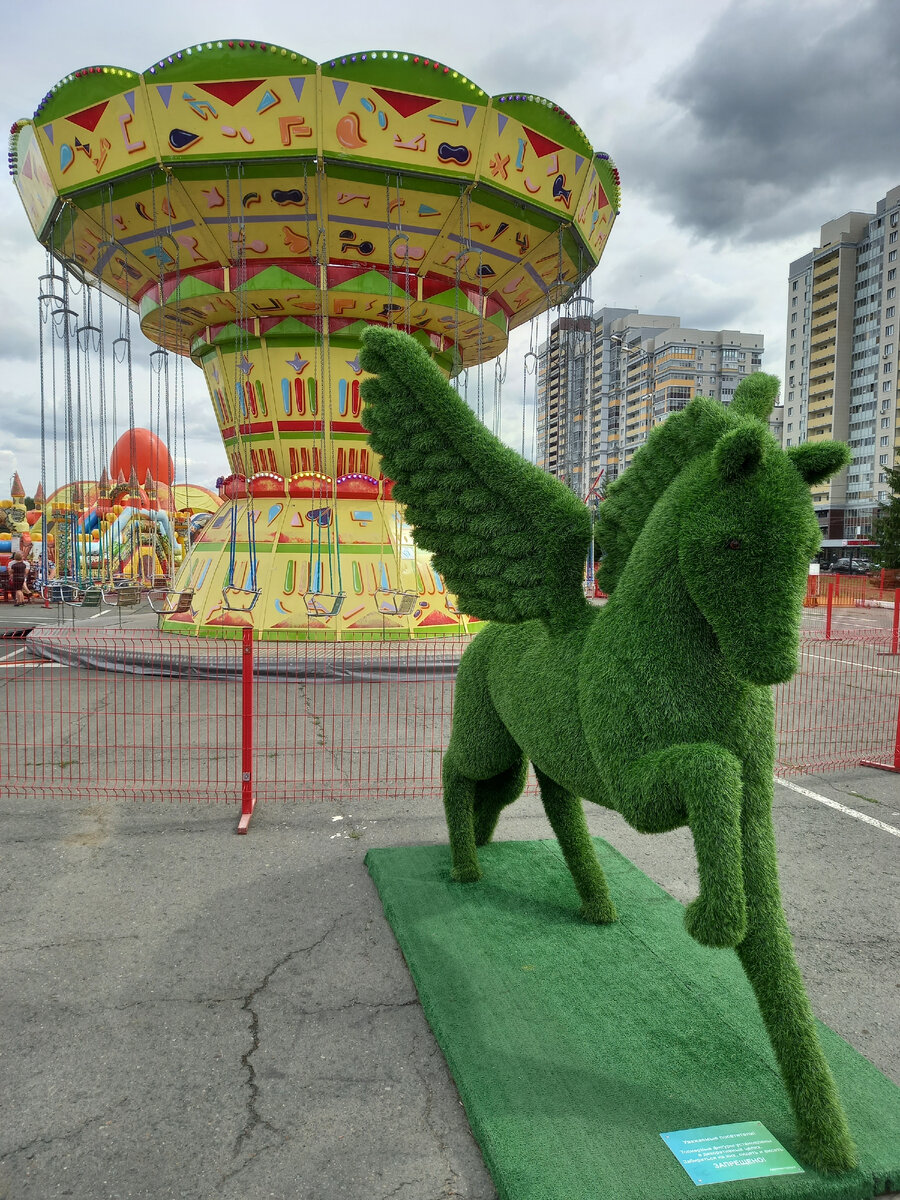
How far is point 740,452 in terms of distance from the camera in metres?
2.12

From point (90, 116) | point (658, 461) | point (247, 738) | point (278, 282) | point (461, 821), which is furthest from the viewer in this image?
point (278, 282)

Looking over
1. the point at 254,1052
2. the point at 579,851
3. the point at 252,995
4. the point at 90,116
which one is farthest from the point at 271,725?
the point at 90,116

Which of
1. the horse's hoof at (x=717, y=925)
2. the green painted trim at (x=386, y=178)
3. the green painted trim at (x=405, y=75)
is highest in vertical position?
the green painted trim at (x=405, y=75)

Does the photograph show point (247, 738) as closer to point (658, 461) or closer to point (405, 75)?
point (658, 461)

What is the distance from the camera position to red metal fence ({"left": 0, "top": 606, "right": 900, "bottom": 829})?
604 centimetres

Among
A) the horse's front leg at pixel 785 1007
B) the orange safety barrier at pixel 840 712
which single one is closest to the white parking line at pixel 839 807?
the orange safety barrier at pixel 840 712

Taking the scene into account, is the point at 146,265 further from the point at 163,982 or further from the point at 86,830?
the point at 163,982

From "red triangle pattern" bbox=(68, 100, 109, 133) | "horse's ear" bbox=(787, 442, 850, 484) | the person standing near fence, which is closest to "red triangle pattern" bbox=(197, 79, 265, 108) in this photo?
"red triangle pattern" bbox=(68, 100, 109, 133)

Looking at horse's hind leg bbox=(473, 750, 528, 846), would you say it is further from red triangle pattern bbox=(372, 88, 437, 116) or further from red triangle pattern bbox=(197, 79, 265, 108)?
red triangle pattern bbox=(197, 79, 265, 108)

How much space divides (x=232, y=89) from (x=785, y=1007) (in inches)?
449

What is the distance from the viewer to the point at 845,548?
57781 mm

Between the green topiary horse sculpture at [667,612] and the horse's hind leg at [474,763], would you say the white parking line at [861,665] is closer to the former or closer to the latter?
the horse's hind leg at [474,763]

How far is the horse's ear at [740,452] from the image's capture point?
6.86 ft

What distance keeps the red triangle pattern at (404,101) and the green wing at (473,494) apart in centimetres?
855
